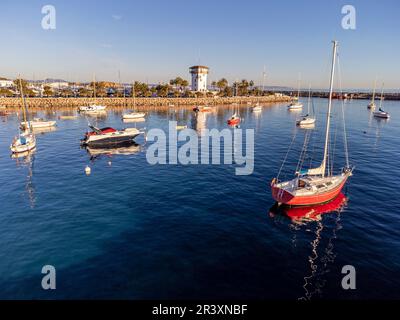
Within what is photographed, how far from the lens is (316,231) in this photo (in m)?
29.1

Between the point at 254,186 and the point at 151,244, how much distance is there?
20.7m

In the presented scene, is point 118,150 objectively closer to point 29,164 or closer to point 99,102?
point 29,164

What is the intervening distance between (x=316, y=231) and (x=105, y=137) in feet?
174

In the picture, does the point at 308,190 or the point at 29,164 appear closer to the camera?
the point at 308,190

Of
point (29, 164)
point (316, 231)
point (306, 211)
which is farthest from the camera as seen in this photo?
point (29, 164)

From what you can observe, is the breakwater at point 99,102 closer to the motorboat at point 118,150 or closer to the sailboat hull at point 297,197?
the motorboat at point 118,150

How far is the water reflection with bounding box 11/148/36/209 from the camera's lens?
36575 mm

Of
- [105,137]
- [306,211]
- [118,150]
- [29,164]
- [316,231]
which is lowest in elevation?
[316,231]

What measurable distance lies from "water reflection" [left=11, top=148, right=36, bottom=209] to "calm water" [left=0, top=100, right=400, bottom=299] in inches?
13.6

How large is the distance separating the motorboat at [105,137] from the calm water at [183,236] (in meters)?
15.2

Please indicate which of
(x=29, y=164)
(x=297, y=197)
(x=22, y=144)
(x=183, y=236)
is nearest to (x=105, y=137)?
(x=22, y=144)

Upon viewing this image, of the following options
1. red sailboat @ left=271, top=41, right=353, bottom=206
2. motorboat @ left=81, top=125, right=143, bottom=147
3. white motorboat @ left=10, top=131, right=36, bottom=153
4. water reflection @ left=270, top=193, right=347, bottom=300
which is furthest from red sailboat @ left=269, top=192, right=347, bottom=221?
white motorboat @ left=10, top=131, right=36, bottom=153

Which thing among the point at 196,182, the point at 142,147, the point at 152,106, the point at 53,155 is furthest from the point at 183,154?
the point at 152,106

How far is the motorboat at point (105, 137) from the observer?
64.5 m
